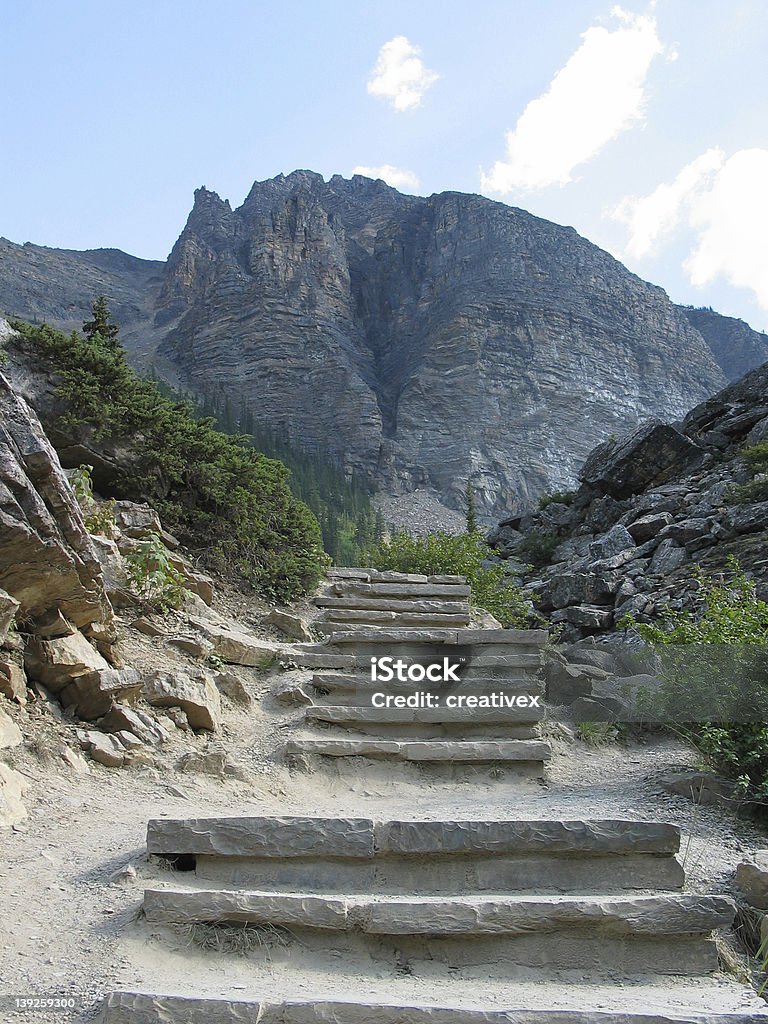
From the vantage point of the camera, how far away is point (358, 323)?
95.0 metres

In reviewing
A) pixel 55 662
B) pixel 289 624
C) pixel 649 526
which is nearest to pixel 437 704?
pixel 289 624

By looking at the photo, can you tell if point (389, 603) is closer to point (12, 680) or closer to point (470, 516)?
point (12, 680)

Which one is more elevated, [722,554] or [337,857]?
[722,554]

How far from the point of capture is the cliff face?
76438 mm

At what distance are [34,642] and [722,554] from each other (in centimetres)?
1074

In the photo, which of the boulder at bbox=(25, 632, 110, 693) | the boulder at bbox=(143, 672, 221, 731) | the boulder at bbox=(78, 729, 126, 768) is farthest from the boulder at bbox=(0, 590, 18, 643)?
the boulder at bbox=(143, 672, 221, 731)

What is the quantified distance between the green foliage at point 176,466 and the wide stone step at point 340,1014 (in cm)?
593

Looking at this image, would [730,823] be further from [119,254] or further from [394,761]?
[119,254]

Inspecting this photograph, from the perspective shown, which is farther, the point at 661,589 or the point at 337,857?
the point at 661,589

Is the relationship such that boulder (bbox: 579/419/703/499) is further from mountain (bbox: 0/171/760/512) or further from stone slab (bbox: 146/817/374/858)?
mountain (bbox: 0/171/760/512)

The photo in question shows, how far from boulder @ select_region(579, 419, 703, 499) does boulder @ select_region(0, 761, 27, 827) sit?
1783cm

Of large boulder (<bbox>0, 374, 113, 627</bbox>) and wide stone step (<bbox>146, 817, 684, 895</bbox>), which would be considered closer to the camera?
wide stone step (<bbox>146, 817, 684, 895</bbox>)

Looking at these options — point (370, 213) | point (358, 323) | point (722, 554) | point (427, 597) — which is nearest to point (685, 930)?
point (427, 597)

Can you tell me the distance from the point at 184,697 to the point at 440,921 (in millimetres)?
2880
